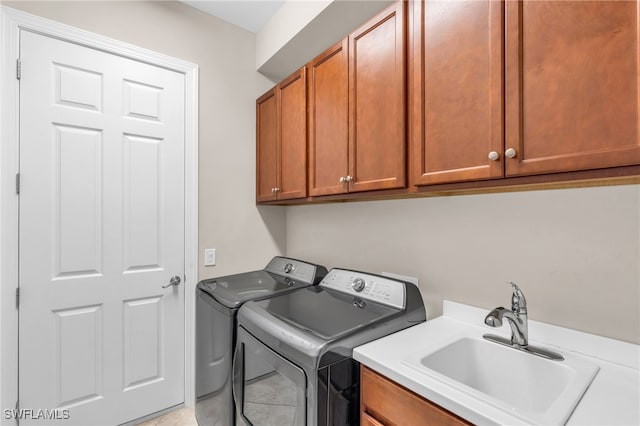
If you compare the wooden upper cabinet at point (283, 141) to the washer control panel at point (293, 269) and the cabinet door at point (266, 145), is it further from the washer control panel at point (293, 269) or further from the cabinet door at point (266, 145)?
the washer control panel at point (293, 269)

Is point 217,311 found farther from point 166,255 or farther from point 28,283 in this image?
point 28,283

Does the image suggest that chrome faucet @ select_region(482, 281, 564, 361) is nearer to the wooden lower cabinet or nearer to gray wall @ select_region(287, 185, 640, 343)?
gray wall @ select_region(287, 185, 640, 343)

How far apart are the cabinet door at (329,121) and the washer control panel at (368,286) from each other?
469 mm

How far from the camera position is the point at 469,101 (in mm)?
1020

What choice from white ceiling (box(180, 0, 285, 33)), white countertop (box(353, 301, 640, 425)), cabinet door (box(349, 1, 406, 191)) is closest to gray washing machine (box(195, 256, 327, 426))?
white countertop (box(353, 301, 640, 425))

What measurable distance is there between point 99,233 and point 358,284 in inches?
60.4

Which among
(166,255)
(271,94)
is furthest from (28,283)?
(271,94)

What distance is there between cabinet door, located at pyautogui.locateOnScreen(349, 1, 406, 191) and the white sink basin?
2.18ft

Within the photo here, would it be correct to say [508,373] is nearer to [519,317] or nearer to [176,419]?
[519,317]

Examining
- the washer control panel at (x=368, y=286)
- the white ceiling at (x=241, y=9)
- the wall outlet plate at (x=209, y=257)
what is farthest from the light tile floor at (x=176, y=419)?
the white ceiling at (x=241, y=9)

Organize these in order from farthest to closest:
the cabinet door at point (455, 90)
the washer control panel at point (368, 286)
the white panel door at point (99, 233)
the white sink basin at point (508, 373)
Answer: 1. the white panel door at point (99, 233)
2. the washer control panel at point (368, 286)
3. the cabinet door at point (455, 90)
4. the white sink basin at point (508, 373)

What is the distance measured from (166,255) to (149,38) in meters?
1.40

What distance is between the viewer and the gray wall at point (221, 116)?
1968mm

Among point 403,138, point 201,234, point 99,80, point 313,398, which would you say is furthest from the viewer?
point 201,234
